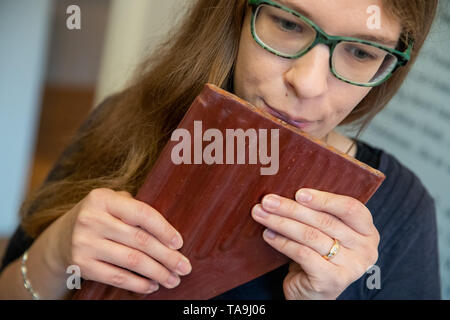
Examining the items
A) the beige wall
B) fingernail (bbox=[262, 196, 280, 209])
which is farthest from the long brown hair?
the beige wall

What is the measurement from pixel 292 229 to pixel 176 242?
15cm

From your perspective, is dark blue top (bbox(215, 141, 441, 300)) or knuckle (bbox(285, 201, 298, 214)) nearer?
knuckle (bbox(285, 201, 298, 214))

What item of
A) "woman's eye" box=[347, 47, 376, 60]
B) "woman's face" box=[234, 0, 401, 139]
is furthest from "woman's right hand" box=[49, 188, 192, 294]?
"woman's eye" box=[347, 47, 376, 60]

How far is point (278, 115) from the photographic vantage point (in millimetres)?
705

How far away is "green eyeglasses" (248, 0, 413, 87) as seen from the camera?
A: 65 cm

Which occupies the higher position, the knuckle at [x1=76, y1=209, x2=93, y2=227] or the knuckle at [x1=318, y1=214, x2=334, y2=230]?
the knuckle at [x1=318, y1=214, x2=334, y2=230]

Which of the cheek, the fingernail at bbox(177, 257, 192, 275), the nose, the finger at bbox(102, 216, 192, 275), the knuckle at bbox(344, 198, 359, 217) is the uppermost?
the nose

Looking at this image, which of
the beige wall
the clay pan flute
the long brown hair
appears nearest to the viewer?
the clay pan flute

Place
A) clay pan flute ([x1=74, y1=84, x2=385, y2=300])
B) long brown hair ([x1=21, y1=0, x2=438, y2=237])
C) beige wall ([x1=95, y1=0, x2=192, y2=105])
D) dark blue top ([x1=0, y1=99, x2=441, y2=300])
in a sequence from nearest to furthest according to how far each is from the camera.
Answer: clay pan flute ([x1=74, y1=84, x2=385, y2=300])
long brown hair ([x1=21, y1=0, x2=438, y2=237])
dark blue top ([x1=0, y1=99, x2=441, y2=300])
beige wall ([x1=95, y1=0, x2=192, y2=105])

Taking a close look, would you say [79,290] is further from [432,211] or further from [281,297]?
[432,211]

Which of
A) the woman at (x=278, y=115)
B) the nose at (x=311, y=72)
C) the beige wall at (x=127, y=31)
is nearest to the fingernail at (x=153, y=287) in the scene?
the woman at (x=278, y=115)

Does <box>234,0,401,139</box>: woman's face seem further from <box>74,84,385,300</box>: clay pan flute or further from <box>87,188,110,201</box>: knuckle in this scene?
<box>87,188,110,201</box>: knuckle

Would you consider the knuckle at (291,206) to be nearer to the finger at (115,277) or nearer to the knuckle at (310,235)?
the knuckle at (310,235)

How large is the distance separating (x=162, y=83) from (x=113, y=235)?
29 cm
